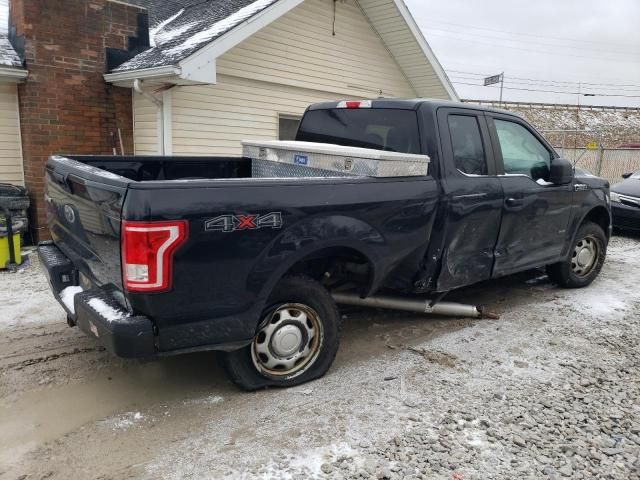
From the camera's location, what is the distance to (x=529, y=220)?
514cm

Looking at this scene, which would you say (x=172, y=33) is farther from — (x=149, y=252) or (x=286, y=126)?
(x=149, y=252)

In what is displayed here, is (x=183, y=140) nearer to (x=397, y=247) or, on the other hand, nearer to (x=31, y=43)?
(x=31, y=43)

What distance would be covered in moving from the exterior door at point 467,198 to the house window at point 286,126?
5.94m

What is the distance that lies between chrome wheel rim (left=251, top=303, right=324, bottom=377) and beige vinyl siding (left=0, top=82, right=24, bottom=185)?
659cm

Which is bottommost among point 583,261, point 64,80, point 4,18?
point 583,261

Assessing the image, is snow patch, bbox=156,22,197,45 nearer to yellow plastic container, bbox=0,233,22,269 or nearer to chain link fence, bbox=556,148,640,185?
yellow plastic container, bbox=0,233,22,269

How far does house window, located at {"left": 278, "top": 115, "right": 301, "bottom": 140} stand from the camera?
10266 mm

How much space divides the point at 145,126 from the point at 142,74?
1.25m

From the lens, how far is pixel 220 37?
25.0ft

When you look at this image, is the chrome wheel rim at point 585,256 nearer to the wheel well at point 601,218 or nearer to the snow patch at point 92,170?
the wheel well at point 601,218

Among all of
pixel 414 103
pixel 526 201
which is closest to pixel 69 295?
pixel 414 103

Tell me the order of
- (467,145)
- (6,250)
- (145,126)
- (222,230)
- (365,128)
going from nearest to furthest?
(222,230)
(467,145)
(365,128)
(6,250)
(145,126)

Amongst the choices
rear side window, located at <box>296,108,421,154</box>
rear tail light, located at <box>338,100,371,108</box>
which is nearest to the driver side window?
rear side window, located at <box>296,108,421,154</box>

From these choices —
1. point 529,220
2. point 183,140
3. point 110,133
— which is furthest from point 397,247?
point 110,133
